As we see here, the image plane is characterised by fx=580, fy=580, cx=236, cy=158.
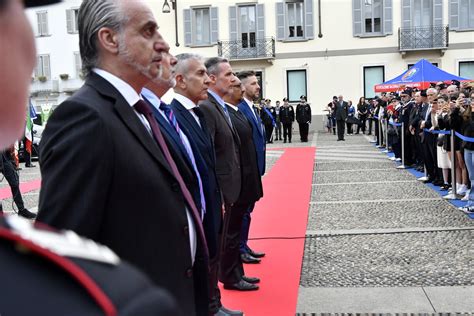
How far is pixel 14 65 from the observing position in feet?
2.21

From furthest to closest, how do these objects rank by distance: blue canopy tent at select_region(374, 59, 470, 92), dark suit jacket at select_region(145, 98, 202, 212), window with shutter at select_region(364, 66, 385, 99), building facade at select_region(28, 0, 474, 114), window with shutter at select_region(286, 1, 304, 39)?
window with shutter at select_region(286, 1, 304, 39) → window with shutter at select_region(364, 66, 385, 99) → building facade at select_region(28, 0, 474, 114) → blue canopy tent at select_region(374, 59, 470, 92) → dark suit jacket at select_region(145, 98, 202, 212)

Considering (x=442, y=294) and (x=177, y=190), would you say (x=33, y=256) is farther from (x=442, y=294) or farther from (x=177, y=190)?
(x=442, y=294)

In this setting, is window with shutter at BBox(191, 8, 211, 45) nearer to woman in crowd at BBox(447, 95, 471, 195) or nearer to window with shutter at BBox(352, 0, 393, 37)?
window with shutter at BBox(352, 0, 393, 37)

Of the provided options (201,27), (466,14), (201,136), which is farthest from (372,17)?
(201,136)

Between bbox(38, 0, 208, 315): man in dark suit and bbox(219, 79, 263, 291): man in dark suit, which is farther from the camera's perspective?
bbox(219, 79, 263, 291): man in dark suit

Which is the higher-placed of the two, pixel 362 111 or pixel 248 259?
pixel 362 111

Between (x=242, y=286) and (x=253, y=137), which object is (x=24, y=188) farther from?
(x=242, y=286)

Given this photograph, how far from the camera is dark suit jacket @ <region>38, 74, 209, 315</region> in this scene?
174cm

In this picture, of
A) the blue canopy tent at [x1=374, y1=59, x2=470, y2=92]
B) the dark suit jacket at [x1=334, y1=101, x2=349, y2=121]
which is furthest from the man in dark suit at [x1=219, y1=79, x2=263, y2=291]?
the dark suit jacket at [x1=334, y1=101, x2=349, y2=121]

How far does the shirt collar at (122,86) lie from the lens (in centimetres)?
200

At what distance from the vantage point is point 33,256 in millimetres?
632

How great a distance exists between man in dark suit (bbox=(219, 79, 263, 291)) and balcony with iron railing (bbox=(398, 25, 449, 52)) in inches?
1002

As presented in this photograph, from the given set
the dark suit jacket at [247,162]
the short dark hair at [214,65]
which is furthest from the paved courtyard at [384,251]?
the short dark hair at [214,65]

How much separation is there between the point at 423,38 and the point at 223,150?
87.8 ft
